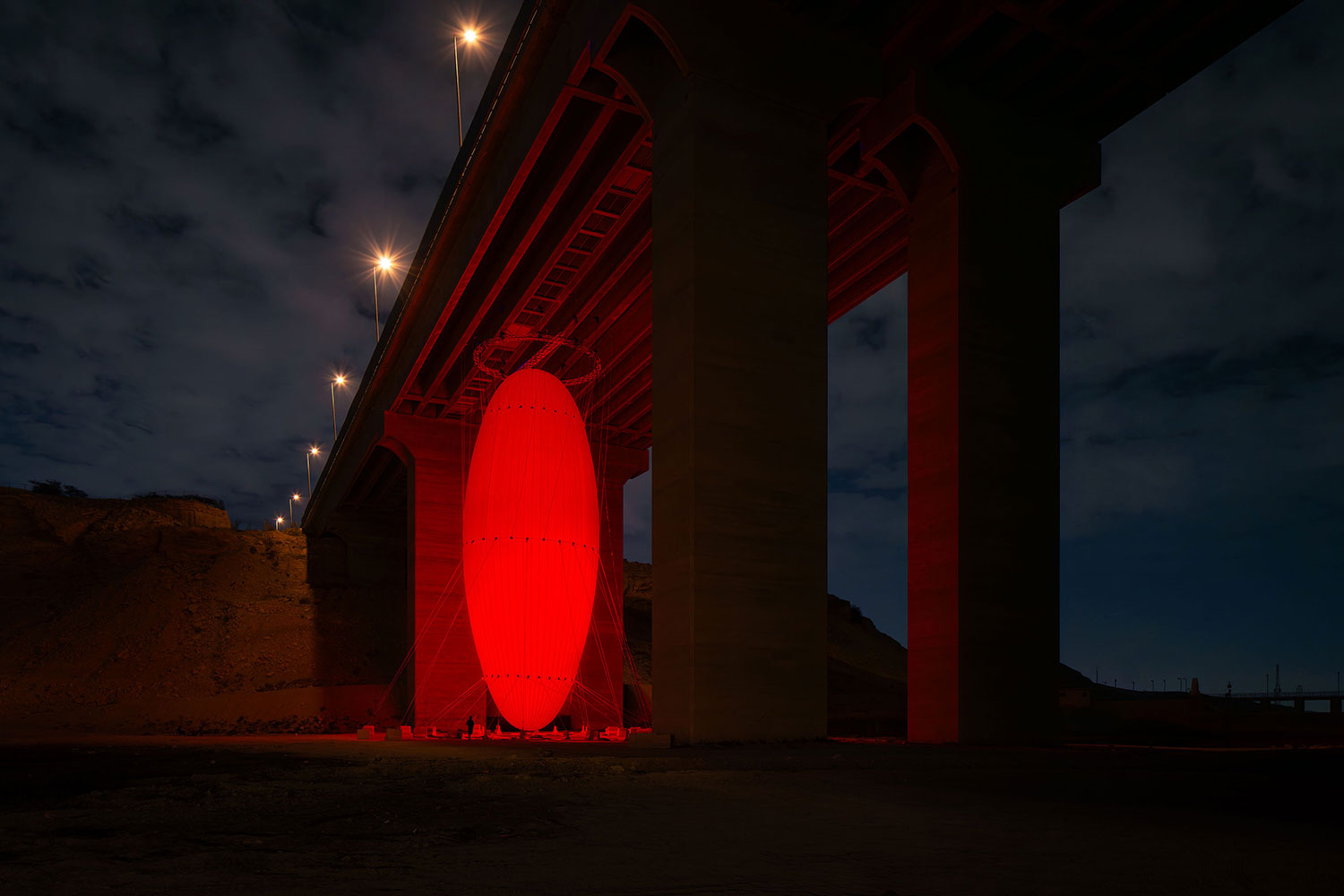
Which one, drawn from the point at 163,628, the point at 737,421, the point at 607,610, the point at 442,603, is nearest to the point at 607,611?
the point at 607,610

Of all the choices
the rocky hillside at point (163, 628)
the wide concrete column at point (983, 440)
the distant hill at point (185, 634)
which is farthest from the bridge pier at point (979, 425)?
the rocky hillside at point (163, 628)

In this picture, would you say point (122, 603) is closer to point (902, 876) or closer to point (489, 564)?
point (489, 564)

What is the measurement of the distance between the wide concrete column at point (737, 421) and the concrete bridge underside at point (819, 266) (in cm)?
4

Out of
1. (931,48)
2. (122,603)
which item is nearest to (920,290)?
(931,48)

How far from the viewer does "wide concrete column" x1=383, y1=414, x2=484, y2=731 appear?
37.6m

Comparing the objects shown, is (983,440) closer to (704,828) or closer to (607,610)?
(704,828)

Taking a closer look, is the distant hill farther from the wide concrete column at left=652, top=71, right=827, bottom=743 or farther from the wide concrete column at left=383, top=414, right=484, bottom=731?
Result: the wide concrete column at left=652, top=71, right=827, bottom=743

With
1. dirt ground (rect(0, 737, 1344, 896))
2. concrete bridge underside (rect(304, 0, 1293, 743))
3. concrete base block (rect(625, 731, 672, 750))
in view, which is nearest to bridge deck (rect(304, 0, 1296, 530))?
concrete bridge underside (rect(304, 0, 1293, 743))

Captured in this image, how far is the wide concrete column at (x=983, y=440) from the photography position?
17016 millimetres

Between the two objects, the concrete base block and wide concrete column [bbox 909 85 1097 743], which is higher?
wide concrete column [bbox 909 85 1097 743]

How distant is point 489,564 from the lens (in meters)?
19.0

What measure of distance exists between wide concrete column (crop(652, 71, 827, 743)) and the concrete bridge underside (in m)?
0.04

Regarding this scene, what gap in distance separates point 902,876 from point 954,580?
1301 cm

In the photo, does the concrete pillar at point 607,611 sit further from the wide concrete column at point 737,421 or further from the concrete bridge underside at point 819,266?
the wide concrete column at point 737,421
